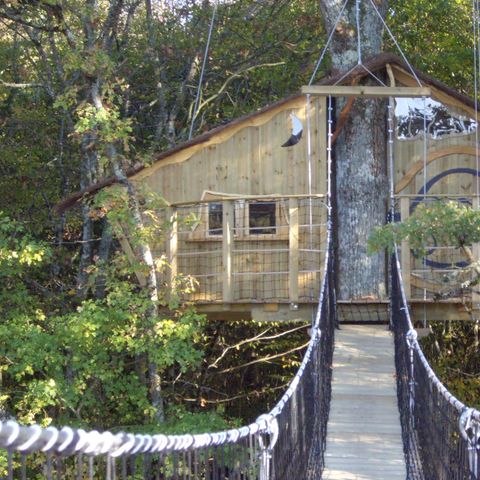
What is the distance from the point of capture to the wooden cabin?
1143cm

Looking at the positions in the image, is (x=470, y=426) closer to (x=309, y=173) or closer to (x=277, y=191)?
(x=309, y=173)

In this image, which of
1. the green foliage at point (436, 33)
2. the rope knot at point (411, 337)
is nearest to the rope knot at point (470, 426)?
the rope knot at point (411, 337)

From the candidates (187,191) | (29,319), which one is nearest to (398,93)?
(187,191)

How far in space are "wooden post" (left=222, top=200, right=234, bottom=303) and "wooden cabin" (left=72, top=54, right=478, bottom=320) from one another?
10 mm

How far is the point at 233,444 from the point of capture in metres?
4.89

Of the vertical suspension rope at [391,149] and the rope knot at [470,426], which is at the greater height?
the vertical suspension rope at [391,149]

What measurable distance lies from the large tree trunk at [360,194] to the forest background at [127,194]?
6.48ft

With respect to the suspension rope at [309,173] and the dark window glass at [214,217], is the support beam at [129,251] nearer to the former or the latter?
the dark window glass at [214,217]

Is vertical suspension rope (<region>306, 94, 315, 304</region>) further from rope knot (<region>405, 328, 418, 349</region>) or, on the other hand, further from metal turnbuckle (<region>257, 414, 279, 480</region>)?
metal turnbuckle (<region>257, 414, 279, 480</region>)

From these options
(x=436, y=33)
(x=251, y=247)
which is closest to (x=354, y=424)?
(x=251, y=247)

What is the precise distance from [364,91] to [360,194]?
1641mm

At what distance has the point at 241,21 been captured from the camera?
17.1 meters

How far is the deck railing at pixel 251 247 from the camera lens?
36.9 feet

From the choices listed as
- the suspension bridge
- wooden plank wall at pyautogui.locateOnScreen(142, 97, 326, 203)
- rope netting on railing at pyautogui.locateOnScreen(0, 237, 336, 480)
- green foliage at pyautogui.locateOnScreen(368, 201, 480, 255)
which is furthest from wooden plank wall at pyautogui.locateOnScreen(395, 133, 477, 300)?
green foliage at pyautogui.locateOnScreen(368, 201, 480, 255)
